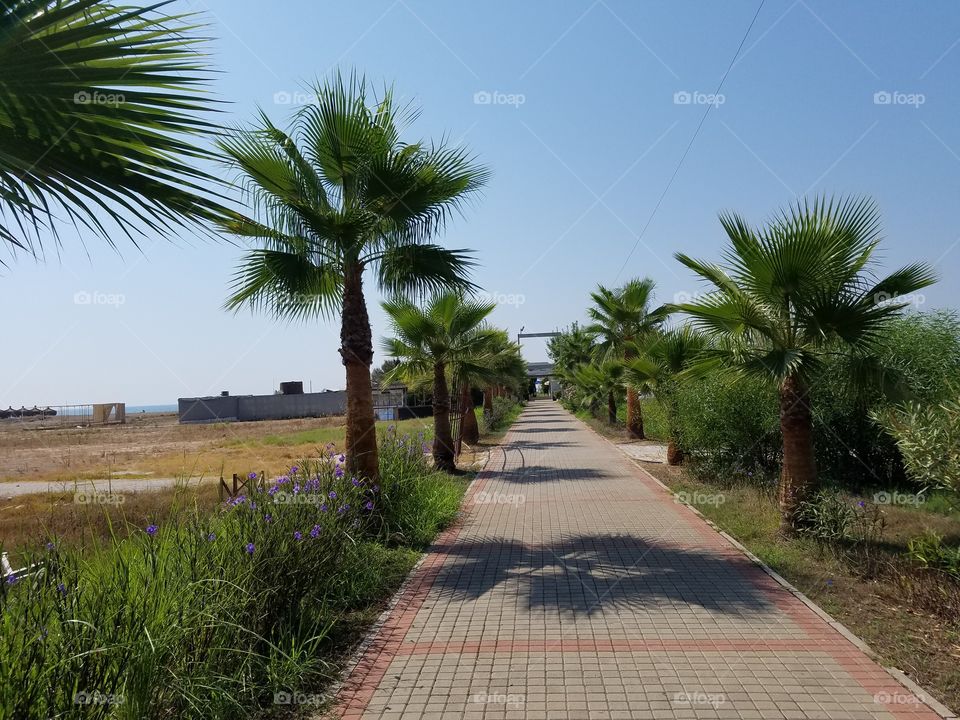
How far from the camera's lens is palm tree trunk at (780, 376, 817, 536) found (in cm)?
847

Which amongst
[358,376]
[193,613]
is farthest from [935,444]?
[358,376]

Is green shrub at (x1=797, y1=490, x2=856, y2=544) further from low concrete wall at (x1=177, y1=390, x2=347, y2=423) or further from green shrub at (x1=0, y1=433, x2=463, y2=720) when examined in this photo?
low concrete wall at (x1=177, y1=390, x2=347, y2=423)

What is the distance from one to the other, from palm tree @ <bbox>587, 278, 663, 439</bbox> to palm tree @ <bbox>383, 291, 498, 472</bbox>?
25.1 feet

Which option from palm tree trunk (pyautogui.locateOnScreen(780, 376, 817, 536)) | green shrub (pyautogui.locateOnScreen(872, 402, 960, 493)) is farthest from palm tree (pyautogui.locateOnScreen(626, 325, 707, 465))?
green shrub (pyautogui.locateOnScreen(872, 402, 960, 493))

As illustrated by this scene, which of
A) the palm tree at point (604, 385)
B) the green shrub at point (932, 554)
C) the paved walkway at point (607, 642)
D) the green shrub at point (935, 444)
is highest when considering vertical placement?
the palm tree at point (604, 385)

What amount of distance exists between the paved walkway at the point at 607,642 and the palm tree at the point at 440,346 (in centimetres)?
786

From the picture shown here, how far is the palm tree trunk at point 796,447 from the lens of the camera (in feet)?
27.8

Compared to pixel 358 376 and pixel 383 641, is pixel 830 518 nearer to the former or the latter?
pixel 383 641

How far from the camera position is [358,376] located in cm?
943

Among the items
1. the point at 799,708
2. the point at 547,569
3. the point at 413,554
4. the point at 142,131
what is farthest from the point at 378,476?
the point at 142,131

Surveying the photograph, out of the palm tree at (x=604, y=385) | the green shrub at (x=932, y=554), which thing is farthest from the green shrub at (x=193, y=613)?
the palm tree at (x=604, y=385)

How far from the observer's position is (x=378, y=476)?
9461 millimetres

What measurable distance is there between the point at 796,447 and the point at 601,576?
3063mm

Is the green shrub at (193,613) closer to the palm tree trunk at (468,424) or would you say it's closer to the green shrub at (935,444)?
the green shrub at (935,444)
